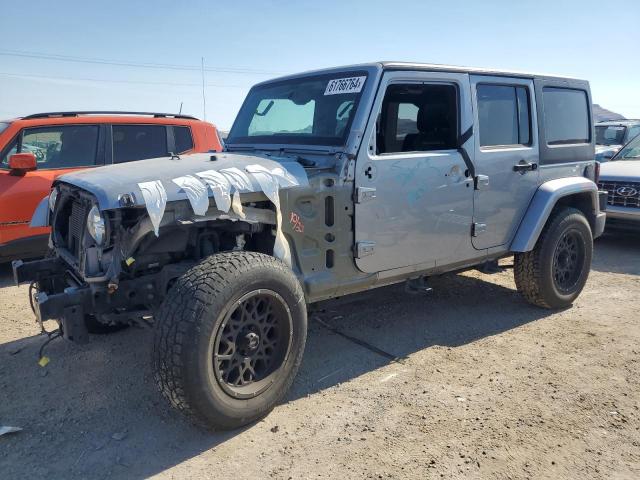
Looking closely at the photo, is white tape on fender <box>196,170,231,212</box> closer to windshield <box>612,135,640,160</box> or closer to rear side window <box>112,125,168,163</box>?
rear side window <box>112,125,168,163</box>

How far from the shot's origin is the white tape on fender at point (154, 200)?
2.79 metres

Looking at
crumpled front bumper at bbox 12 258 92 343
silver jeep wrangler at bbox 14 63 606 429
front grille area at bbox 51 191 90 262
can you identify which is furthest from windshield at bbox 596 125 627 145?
crumpled front bumper at bbox 12 258 92 343

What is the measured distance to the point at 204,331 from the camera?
279 centimetres

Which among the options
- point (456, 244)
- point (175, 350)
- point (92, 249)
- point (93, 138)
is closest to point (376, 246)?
point (456, 244)

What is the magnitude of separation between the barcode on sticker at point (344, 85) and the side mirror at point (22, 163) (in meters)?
3.60

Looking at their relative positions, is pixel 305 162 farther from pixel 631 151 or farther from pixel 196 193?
pixel 631 151

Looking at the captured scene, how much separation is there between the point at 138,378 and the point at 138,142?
387cm

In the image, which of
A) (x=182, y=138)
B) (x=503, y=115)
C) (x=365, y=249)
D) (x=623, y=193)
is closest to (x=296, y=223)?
(x=365, y=249)

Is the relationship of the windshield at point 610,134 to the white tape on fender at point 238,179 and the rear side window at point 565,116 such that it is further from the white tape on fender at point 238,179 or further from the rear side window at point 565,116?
the white tape on fender at point 238,179

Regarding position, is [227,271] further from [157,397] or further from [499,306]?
[499,306]

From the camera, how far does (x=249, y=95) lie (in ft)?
15.7

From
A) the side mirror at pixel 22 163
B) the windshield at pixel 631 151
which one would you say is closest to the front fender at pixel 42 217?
the side mirror at pixel 22 163

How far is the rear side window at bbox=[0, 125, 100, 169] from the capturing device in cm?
610

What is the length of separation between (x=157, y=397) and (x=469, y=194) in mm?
2734
